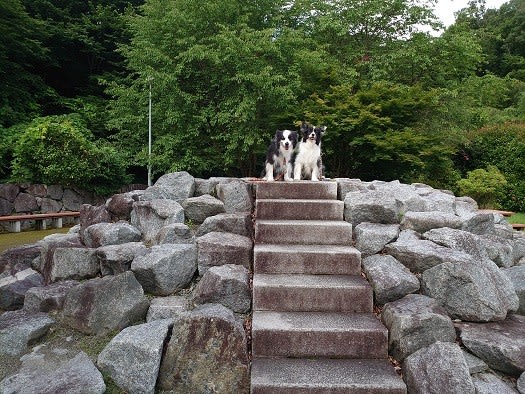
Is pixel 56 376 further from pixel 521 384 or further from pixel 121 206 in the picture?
pixel 521 384

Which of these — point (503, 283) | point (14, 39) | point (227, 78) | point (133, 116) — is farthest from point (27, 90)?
point (503, 283)

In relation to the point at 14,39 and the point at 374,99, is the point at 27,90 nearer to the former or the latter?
the point at 14,39

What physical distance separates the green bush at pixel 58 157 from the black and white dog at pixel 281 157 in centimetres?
680

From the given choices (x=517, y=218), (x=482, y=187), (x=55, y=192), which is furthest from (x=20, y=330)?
(x=517, y=218)

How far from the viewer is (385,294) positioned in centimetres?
314

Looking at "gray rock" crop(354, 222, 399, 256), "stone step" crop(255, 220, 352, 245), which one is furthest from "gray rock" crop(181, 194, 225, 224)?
"gray rock" crop(354, 222, 399, 256)

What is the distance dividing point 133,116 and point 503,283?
29.0 ft

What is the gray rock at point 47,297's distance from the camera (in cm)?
344

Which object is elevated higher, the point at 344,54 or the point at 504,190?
the point at 344,54

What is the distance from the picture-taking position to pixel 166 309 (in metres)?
3.22

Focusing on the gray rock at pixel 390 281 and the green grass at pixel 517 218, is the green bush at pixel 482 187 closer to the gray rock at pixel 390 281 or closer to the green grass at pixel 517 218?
the green grass at pixel 517 218

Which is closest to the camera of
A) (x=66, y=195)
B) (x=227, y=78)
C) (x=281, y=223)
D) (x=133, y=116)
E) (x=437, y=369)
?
(x=437, y=369)

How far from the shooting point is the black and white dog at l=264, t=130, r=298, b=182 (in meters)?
4.82

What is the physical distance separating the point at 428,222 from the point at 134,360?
2.95 metres
